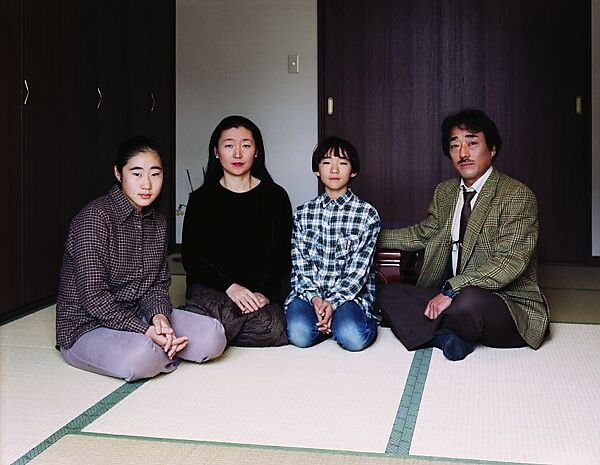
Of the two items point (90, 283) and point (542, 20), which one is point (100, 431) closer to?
point (90, 283)

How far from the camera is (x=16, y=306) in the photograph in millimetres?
3586

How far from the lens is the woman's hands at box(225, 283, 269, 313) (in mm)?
3096

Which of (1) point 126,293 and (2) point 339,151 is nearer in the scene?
(1) point 126,293

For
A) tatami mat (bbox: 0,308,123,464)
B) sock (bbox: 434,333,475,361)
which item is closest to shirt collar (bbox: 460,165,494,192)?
sock (bbox: 434,333,475,361)

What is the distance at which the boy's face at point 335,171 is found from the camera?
3.13 meters

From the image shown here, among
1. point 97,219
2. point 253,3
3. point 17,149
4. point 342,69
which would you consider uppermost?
point 253,3

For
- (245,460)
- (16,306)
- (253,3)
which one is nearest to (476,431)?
(245,460)

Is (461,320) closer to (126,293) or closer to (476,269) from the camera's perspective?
(476,269)

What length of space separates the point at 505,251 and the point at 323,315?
0.75 m

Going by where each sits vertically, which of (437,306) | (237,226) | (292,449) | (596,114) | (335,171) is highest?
(596,114)

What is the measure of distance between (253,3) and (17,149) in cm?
272

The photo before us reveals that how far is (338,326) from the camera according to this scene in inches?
119

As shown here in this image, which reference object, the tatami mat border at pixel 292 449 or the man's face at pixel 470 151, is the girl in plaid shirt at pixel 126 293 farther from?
the man's face at pixel 470 151

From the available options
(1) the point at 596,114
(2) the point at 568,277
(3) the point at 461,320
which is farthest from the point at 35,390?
(1) the point at 596,114
